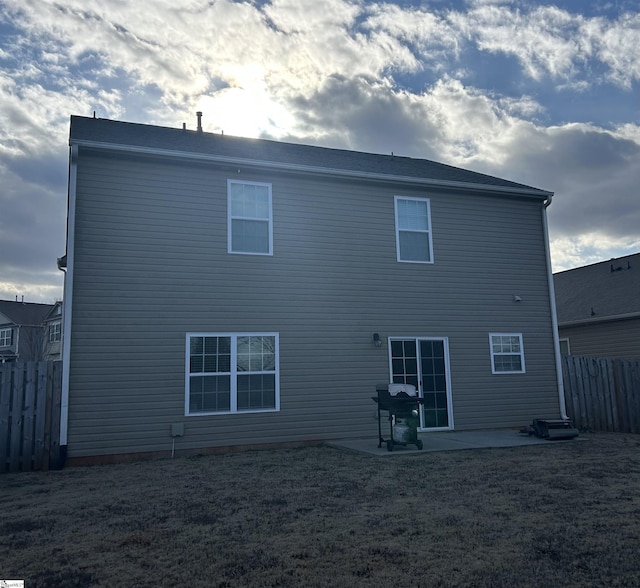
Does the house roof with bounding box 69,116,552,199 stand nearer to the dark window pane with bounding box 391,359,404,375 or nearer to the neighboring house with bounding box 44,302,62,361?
the dark window pane with bounding box 391,359,404,375

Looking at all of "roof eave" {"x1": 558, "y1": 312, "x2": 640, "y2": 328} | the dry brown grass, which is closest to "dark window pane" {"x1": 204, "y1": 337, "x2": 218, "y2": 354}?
the dry brown grass

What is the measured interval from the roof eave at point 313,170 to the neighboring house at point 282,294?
0.04m

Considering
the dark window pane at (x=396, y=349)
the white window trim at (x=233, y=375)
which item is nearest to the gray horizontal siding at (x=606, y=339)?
the dark window pane at (x=396, y=349)

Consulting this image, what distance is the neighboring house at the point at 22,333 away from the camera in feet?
129

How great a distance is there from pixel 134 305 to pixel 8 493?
3727 millimetres

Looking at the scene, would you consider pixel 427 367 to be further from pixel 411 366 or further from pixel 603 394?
pixel 603 394

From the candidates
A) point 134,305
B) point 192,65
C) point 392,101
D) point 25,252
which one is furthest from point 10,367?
point 25,252

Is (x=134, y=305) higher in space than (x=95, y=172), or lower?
lower

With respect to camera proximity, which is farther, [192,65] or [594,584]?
[192,65]

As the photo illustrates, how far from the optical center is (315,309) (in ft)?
35.5

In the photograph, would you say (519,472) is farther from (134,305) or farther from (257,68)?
(257,68)

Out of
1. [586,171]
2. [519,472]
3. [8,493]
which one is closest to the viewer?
[8,493]

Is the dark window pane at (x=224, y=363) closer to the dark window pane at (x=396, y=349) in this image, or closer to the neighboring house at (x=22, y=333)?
the dark window pane at (x=396, y=349)

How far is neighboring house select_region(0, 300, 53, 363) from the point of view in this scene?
1553 inches
